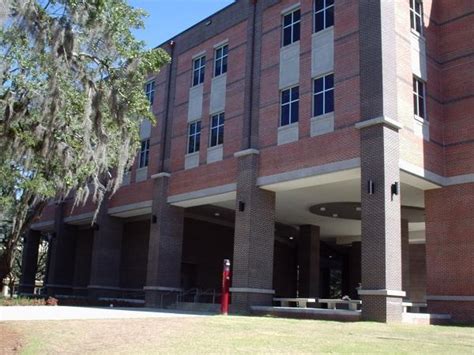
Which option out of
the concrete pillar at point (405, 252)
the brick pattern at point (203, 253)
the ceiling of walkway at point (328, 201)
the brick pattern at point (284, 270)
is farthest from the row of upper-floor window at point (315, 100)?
the brick pattern at point (284, 270)

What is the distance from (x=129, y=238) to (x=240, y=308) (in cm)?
1782

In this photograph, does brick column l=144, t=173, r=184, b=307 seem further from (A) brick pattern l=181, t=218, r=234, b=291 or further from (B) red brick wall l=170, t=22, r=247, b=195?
(A) brick pattern l=181, t=218, r=234, b=291

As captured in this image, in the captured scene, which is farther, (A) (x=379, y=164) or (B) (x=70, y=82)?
(A) (x=379, y=164)

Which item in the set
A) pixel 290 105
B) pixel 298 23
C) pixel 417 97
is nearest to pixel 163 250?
pixel 290 105

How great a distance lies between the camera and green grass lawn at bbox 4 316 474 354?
10.3m

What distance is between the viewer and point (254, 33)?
2719 cm

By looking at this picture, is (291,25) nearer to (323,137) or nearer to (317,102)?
(317,102)

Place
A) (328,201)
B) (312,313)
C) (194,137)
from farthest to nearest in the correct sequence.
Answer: (328,201) → (194,137) → (312,313)

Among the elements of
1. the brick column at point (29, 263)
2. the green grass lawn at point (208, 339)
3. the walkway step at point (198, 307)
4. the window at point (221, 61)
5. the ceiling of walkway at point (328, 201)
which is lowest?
the green grass lawn at point (208, 339)

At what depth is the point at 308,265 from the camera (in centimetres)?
3794

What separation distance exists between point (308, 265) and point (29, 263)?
77.5 feet

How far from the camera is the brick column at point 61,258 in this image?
40125mm

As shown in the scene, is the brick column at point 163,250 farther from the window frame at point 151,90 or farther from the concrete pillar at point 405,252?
the concrete pillar at point 405,252

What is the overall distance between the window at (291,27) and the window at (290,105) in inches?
96.6
